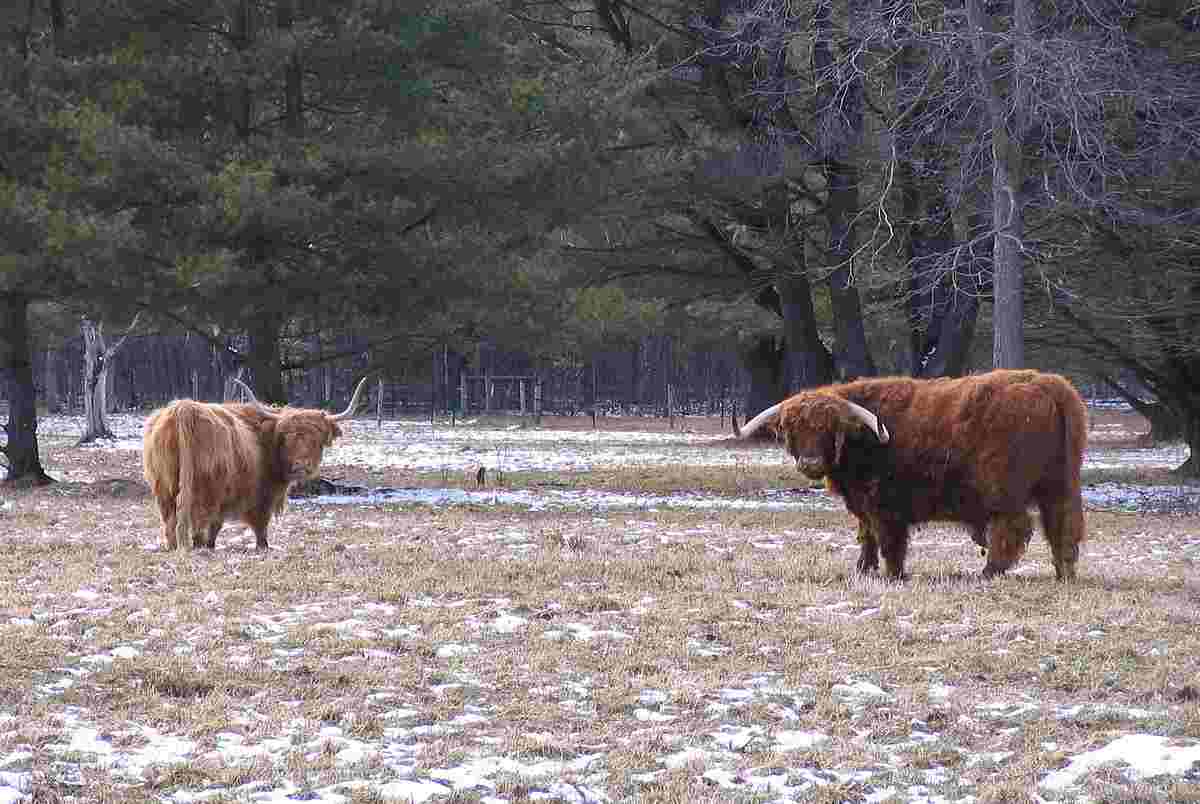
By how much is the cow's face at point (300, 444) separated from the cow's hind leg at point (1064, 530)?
227 inches

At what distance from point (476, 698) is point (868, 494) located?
4552mm

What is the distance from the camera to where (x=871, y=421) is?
967 centimetres

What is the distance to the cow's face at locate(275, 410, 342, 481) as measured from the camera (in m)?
11.7

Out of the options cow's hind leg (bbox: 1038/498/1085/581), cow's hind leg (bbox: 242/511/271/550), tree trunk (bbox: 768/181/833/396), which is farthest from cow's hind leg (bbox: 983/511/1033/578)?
tree trunk (bbox: 768/181/833/396)

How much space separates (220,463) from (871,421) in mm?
4933

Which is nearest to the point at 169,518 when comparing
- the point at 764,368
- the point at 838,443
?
the point at 838,443

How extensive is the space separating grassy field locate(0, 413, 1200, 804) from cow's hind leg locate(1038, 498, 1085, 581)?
0.41 meters

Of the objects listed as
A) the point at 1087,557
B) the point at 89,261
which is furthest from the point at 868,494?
the point at 89,261

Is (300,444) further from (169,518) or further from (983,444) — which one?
(983,444)

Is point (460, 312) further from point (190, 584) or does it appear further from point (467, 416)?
point (467, 416)

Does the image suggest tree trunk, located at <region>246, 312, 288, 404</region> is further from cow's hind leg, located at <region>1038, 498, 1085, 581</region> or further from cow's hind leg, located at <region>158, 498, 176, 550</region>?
cow's hind leg, located at <region>1038, 498, 1085, 581</region>

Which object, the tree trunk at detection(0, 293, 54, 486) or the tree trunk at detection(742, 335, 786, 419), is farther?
the tree trunk at detection(742, 335, 786, 419)

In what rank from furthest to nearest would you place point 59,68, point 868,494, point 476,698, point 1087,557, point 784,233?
point 784,233
point 59,68
point 1087,557
point 868,494
point 476,698

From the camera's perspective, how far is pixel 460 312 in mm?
17688
